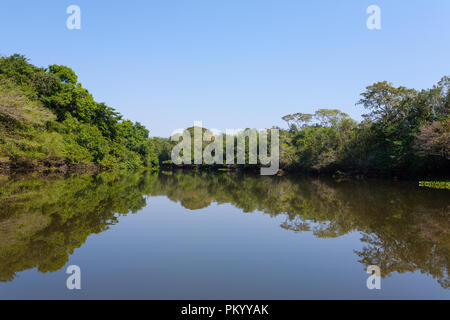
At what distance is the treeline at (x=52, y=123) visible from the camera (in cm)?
1847

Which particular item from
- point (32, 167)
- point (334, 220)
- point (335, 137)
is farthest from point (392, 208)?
point (32, 167)

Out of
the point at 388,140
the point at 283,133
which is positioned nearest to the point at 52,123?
the point at 283,133

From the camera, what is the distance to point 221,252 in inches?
192

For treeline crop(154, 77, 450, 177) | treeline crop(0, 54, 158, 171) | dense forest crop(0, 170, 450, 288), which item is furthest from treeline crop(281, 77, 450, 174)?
treeline crop(0, 54, 158, 171)

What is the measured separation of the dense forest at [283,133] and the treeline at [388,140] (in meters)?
0.06

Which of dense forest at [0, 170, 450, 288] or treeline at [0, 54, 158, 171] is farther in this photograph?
treeline at [0, 54, 158, 171]

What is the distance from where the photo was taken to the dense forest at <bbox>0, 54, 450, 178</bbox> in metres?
18.9

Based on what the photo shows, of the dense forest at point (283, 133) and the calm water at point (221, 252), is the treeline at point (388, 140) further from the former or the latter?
the calm water at point (221, 252)

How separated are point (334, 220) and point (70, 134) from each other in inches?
1086

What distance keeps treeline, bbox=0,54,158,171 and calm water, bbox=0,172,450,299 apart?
12030 mm

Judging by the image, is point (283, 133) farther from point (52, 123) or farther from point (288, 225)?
point (288, 225)

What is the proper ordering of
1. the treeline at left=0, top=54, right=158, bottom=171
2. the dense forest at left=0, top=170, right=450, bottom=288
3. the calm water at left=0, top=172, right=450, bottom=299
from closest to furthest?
the calm water at left=0, top=172, right=450, bottom=299, the dense forest at left=0, top=170, right=450, bottom=288, the treeline at left=0, top=54, right=158, bottom=171

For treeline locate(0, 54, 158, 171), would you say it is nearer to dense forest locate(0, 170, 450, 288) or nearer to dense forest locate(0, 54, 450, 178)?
dense forest locate(0, 54, 450, 178)
